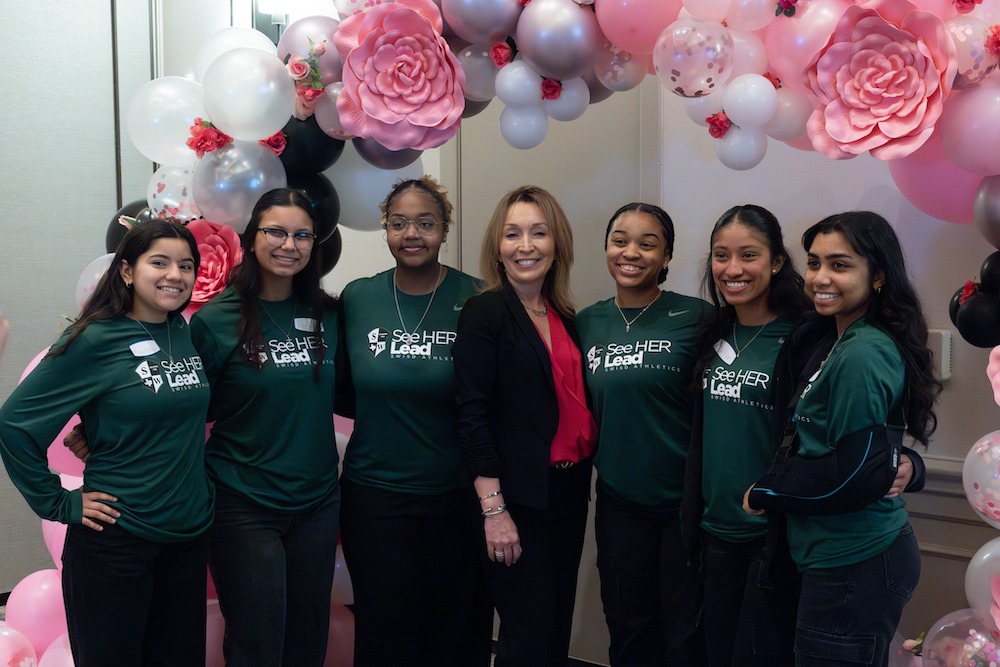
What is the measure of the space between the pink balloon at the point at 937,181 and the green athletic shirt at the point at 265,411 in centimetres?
154

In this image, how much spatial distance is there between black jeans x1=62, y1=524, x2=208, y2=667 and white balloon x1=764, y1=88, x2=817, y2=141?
5.73 ft

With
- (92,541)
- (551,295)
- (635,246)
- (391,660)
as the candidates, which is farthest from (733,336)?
(92,541)


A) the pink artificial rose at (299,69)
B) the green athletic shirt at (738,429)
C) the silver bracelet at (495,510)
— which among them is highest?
the pink artificial rose at (299,69)

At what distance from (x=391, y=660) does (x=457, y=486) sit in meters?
0.49

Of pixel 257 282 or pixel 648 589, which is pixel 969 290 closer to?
pixel 648 589

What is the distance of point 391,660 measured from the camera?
7.96 ft

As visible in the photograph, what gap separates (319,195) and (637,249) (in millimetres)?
937

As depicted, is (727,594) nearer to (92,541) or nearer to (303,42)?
(92,541)

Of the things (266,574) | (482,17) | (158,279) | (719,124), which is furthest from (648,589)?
(482,17)

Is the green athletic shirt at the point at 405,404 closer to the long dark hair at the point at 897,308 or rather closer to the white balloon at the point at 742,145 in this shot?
the white balloon at the point at 742,145

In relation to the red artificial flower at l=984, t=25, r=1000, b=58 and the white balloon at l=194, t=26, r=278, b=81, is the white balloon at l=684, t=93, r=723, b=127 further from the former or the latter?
the white balloon at l=194, t=26, r=278, b=81

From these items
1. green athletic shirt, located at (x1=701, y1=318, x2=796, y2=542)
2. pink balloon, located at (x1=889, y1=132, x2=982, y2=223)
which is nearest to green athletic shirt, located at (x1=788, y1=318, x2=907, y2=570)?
green athletic shirt, located at (x1=701, y1=318, x2=796, y2=542)

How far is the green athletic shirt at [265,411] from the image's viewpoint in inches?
89.8

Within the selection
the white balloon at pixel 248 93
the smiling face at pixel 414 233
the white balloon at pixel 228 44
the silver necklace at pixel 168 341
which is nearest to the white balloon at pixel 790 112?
the smiling face at pixel 414 233
